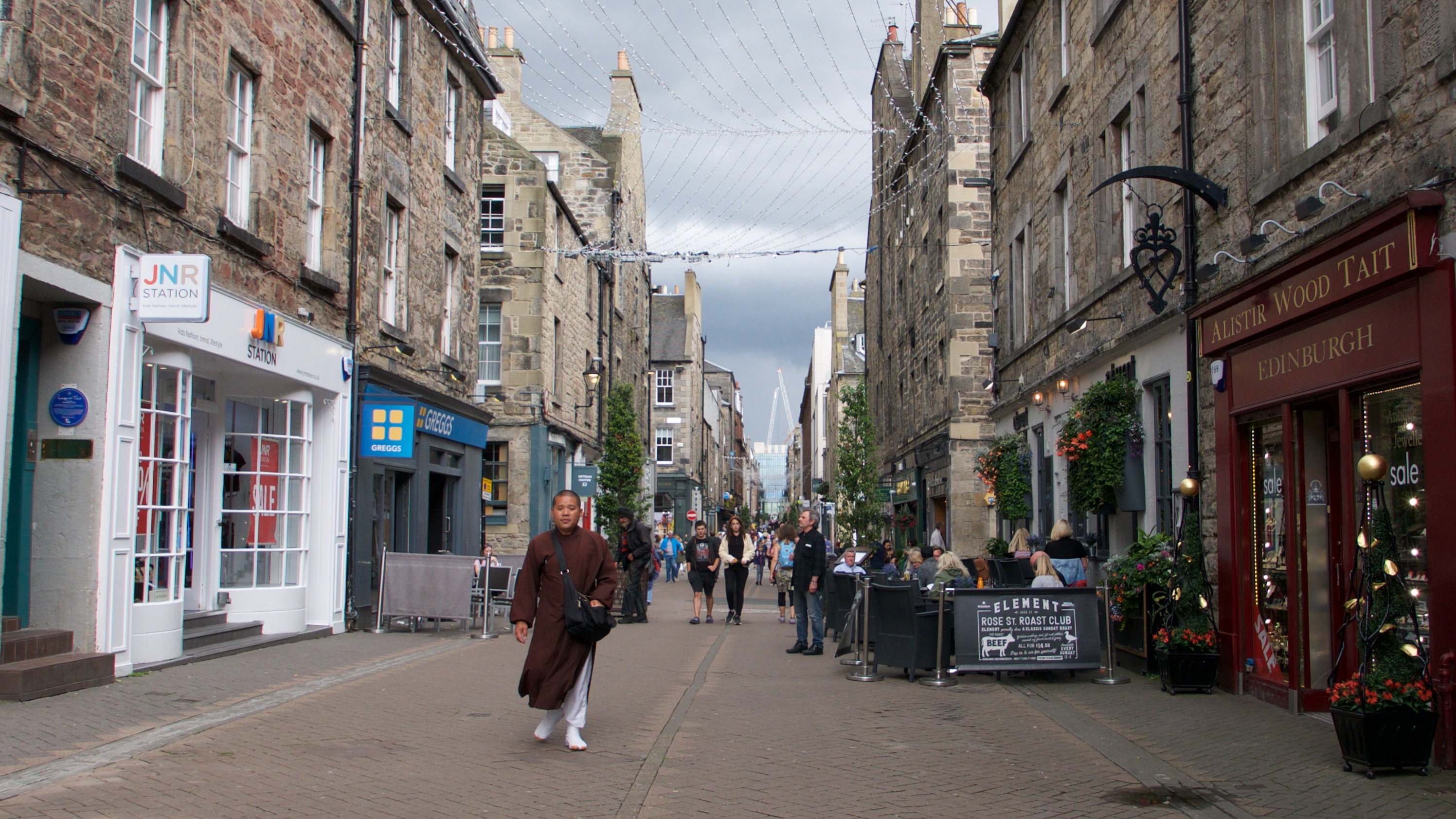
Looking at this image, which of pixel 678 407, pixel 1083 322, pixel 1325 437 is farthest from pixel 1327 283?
pixel 678 407

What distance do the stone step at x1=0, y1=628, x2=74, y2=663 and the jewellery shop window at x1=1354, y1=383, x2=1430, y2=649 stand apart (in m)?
9.33

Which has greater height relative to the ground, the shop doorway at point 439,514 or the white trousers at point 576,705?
the shop doorway at point 439,514

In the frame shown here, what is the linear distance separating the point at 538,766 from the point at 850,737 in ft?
7.53

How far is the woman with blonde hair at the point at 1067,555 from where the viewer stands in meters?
13.5

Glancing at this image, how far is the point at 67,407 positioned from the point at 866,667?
7423 mm

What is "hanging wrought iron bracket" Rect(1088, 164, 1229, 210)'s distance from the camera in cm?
1011

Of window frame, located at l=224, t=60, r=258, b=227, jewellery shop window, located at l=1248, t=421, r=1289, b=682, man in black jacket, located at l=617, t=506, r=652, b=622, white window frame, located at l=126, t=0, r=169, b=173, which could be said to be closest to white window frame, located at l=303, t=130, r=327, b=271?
window frame, located at l=224, t=60, r=258, b=227

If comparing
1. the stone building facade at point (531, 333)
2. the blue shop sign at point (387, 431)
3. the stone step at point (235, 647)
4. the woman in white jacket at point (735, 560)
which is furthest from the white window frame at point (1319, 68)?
the stone building facade at point (531, 333)

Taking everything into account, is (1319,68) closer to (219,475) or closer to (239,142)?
(239,142)

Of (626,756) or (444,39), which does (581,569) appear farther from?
(444,39)

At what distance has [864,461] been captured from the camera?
32625 mm

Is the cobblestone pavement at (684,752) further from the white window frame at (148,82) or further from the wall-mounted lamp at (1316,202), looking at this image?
the white window frame at (148,82)

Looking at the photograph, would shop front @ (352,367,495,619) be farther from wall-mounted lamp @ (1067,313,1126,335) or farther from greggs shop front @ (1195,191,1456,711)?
greggs shop front @ (1195,191,1456,711)

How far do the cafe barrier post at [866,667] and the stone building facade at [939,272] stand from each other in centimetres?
992
